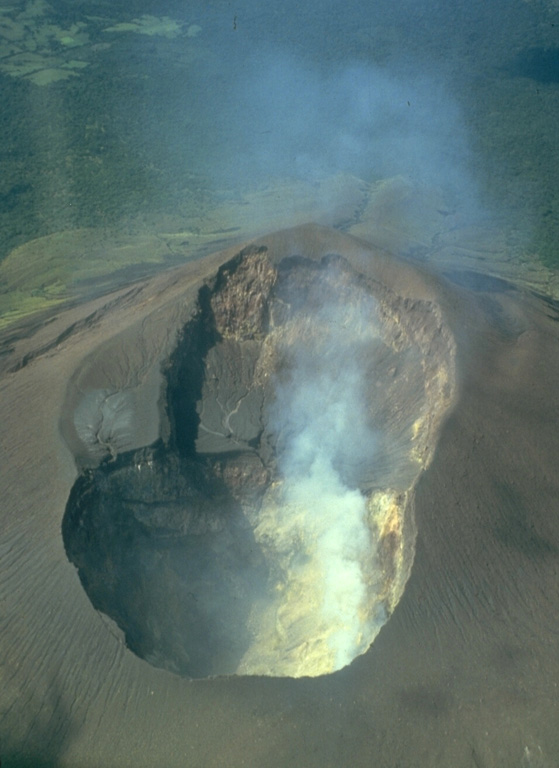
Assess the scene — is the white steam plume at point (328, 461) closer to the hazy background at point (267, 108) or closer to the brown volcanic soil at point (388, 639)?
the brown volcanic soil at point (388, 639)

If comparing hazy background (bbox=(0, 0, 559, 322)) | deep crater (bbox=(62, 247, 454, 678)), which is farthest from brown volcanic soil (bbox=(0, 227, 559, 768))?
hazy background (bbox=(0, 0, 559, 322))

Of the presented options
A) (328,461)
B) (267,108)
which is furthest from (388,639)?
(267,108)

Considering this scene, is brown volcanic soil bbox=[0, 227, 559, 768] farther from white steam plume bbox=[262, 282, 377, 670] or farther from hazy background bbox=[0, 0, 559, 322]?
hazy background bbox=[0, 0, 559, 322]

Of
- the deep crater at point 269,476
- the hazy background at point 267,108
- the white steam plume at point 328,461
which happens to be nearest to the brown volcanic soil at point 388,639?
the deep crater at point 269,476

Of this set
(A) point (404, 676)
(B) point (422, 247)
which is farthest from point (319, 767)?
(B) point (422, 247)

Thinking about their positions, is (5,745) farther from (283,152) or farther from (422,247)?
(283,152)

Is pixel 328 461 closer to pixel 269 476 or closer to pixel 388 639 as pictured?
pixel 269 476
